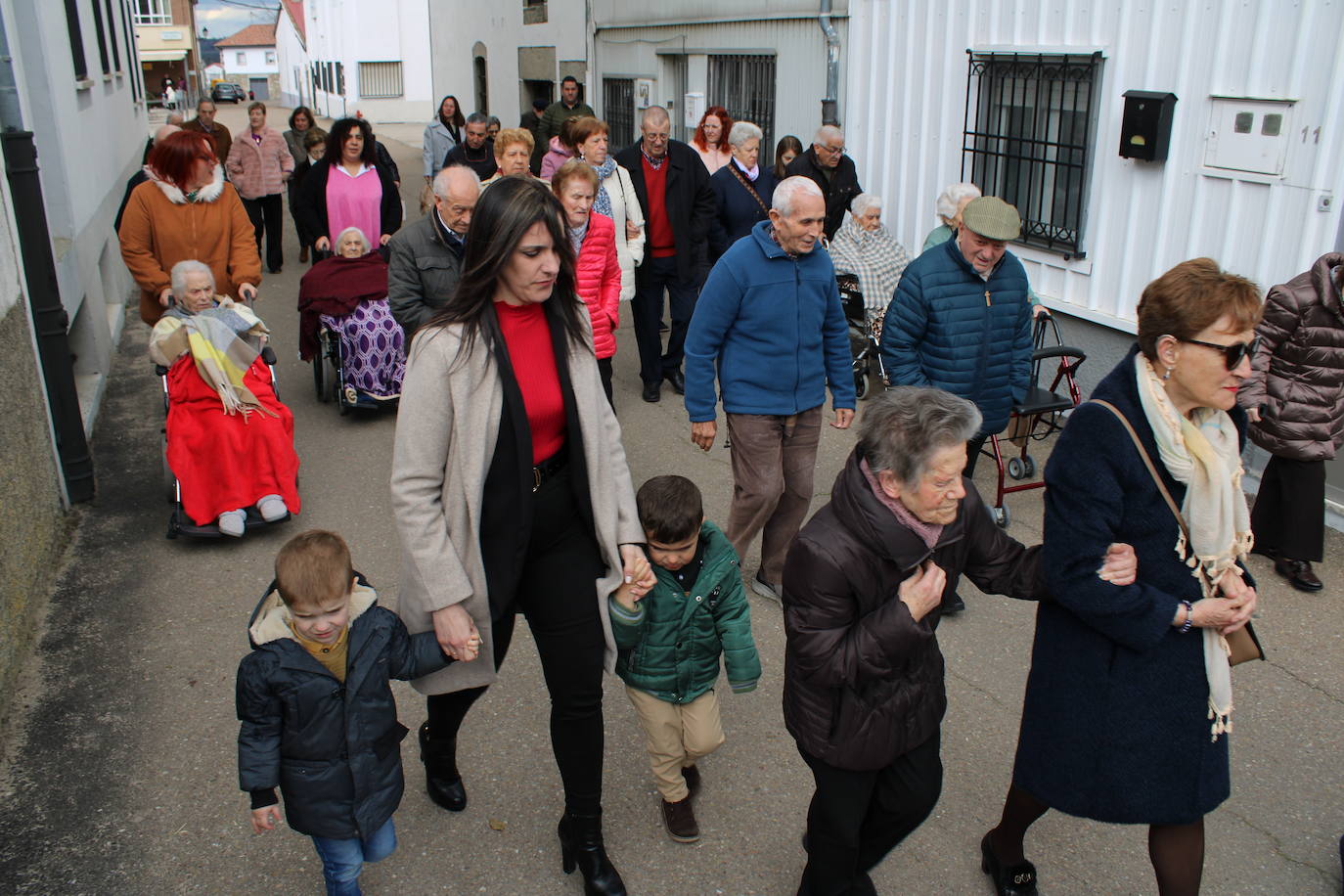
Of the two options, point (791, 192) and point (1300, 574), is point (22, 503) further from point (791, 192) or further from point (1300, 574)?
point (1300, 574)

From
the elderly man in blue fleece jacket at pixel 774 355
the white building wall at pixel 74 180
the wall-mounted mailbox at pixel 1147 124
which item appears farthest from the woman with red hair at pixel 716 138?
the elderly man in blue fleece jacket at pixel 774 355

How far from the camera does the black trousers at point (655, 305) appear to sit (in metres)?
8.31

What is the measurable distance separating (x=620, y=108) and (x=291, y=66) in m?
60.5

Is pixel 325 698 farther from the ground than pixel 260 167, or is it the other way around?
pixel 260 167

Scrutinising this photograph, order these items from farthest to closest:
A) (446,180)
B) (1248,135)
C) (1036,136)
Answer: (1036,136) < (1248,135) < (446,180)

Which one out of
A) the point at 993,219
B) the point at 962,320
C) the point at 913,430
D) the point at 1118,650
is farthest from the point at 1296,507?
the point at 913,430

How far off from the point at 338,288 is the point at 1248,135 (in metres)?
5.74

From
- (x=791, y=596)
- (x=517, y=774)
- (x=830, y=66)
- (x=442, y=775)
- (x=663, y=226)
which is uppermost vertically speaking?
(x=830, y=66)

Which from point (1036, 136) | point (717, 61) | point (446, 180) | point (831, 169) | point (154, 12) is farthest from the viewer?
point (154, 12)

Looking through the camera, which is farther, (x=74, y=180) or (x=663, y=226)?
(x=74, y=180)

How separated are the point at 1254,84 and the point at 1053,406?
228 cm

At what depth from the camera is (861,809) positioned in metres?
2.97

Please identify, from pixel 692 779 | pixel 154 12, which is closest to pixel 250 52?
pixel 154 12

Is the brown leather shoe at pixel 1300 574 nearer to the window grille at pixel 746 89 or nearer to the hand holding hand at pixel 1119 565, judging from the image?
the hand holding hand at pixel 1119 565
